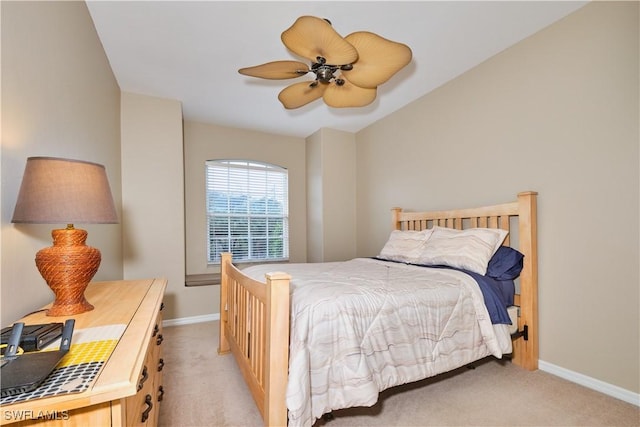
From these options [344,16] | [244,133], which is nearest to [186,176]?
[244,133]

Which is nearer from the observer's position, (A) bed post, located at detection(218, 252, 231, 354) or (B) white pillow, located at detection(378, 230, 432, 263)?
(A) bed post, located at detection(218, 252, 231, 354)

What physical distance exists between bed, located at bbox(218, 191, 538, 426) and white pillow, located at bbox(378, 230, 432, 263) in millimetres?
159

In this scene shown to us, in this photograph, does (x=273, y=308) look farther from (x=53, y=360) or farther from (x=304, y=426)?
(x=53, y=360)

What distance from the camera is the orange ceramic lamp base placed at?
1079 mm

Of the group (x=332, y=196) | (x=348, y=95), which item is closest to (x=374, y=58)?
(x=348, y=95)

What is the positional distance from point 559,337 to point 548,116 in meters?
1.62

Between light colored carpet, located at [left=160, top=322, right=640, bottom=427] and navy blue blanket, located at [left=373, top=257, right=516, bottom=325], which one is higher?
navy blue blanket, located at [left=373, top=257, right=516, bottom=325]

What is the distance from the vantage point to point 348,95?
2.30 metres

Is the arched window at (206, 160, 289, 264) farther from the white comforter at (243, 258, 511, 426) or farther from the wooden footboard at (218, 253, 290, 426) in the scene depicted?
the white comforter at (243, 258, 511, 426)

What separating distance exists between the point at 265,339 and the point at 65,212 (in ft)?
3.28

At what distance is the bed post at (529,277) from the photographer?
2.21 meters

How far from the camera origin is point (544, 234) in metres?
2.23

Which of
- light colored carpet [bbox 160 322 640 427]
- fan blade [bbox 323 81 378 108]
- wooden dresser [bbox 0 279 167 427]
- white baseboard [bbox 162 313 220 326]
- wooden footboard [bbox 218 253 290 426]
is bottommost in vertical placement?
white baseboard [bbox 162 313 220 326]

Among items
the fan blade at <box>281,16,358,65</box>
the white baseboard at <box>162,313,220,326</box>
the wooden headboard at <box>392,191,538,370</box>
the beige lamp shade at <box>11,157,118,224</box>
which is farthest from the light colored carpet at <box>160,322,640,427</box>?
the fan blade at <box>281,16,358,65</box>
